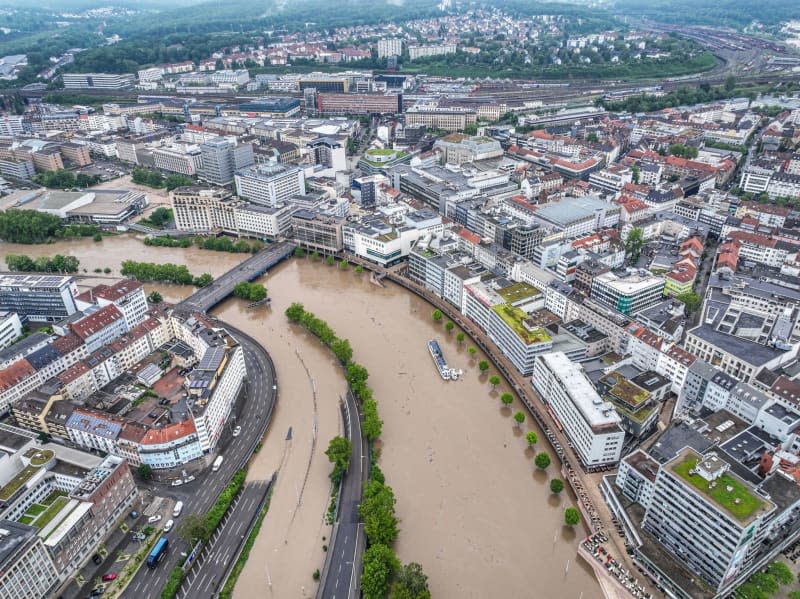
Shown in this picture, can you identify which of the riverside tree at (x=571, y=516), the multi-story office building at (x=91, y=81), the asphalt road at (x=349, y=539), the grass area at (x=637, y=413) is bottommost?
the asphalt road at (x=349, y=539)

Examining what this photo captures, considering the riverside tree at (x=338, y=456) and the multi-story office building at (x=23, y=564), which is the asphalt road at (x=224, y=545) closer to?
the riverside tree at (x=338, y=456)

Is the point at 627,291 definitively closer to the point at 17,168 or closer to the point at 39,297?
the point at 39,297

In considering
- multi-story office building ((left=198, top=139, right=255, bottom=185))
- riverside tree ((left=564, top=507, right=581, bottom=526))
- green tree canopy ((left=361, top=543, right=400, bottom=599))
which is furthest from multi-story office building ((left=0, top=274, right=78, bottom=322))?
riverside tree ((left=564, top=507, right=581, bottom=526))

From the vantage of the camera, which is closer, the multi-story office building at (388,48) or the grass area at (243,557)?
the grass area at (243,557)

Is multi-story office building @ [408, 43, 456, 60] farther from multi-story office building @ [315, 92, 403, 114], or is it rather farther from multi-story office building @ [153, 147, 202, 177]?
multi-story office building @ [153, 147, 202, 177]

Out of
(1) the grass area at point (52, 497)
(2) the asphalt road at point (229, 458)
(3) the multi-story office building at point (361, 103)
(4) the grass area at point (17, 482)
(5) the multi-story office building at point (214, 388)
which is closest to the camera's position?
(2) the asphalt road at point (229, 458)

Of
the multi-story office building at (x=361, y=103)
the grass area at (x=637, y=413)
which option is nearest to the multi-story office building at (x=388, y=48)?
the multi-story office building at (x=361, y=103)

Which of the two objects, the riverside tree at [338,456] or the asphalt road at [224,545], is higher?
the riverside tree at [338,456]

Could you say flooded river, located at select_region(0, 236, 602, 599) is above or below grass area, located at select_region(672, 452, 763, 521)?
below
